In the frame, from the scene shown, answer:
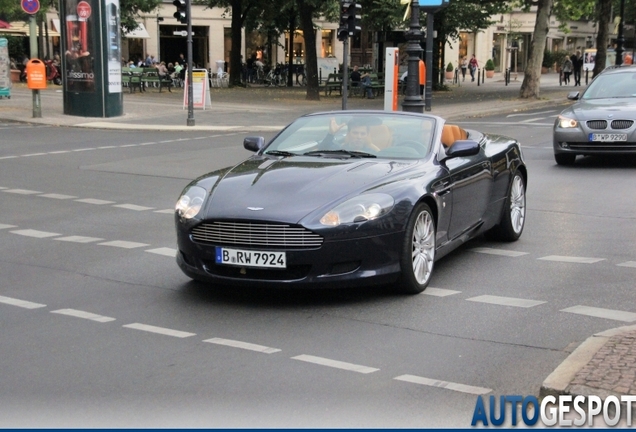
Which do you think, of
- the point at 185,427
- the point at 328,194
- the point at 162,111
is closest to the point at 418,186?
the point at 328,194

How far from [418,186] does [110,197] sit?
6666 millimetres

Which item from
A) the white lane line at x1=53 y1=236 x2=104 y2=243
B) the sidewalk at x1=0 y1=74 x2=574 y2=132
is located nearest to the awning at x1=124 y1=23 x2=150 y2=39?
the sidewalk at x1=0 y1=74 x2=574 y2=132

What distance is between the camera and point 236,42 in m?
48.6

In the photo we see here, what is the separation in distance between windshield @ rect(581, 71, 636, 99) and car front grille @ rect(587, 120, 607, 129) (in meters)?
1.39

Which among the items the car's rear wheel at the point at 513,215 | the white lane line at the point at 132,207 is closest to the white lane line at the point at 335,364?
the car's rear wheel at the point at 513,215

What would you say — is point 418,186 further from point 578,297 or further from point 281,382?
point 281,382

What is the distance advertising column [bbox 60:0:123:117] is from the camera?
28.3 metres

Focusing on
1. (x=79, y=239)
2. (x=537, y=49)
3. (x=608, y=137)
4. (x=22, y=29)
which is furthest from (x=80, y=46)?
(x=22, y=29)

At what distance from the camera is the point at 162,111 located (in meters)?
31.7

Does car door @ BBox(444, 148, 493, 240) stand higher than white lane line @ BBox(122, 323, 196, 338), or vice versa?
car door @ BBox(444, 148, 493, 240)

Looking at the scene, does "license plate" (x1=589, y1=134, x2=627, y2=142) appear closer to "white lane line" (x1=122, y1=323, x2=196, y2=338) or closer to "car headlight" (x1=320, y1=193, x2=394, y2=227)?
"car headlight" (x1=320, y1=193, x2=394, y2=227)

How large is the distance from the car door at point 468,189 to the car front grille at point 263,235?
1784 millimetres

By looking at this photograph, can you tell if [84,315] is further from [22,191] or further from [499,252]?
[22,191]

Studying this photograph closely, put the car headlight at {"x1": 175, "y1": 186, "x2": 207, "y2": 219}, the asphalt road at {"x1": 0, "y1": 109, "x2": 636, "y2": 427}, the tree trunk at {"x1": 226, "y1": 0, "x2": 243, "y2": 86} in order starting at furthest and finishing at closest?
1. the tree trunk at {"x1": 226, "y1": 0, "x2": 243, "y2": 86}
2. the car headlight at {"x1": 175, "y1": 186, "x2": 207, "y2": 219}
3. the asphalt road at {"x1": 0, "y1": 109, "x2": 636, "y2": 427}
